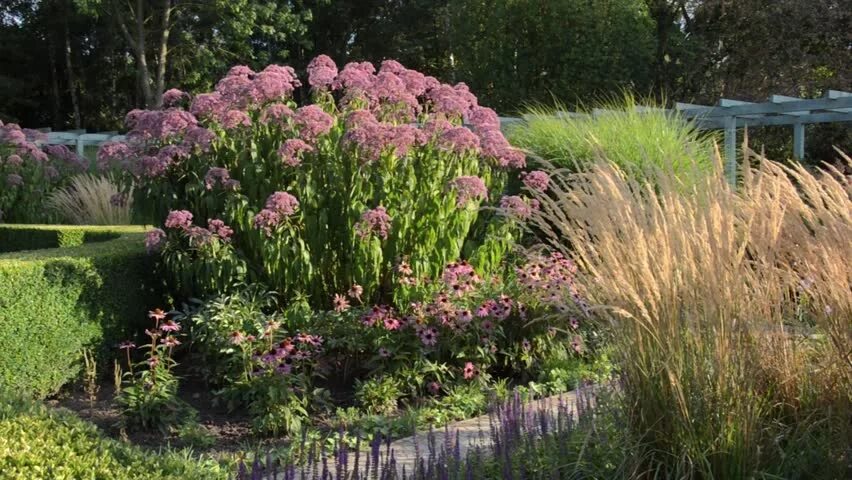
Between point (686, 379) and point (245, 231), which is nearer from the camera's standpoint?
point (686, 379)

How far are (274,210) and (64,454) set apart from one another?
8.16 ft

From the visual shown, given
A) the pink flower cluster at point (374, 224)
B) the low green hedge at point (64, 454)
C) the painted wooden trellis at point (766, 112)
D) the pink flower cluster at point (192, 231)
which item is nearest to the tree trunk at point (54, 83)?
the painted wooden trellis at point (766, 112)

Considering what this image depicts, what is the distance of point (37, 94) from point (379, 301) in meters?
24.6

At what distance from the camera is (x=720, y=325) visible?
9.01 ft

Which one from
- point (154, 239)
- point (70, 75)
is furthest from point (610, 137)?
point (70, 75)

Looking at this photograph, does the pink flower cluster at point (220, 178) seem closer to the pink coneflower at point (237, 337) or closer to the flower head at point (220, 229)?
the flower head at point (220, 229)

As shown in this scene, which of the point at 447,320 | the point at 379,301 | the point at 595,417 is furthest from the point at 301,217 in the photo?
the point at 595,417

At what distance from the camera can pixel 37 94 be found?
87.6 ft

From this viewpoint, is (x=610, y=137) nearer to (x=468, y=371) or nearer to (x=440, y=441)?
(x=468, y=371)

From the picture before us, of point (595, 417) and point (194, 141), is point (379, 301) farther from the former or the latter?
point (595, 417)

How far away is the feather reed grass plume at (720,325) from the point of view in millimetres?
2738

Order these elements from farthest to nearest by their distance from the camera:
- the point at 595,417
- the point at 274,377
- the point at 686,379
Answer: the point at 274,377, the point at 595,417, the point at 686,379

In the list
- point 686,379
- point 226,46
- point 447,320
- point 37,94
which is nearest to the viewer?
point 686,379

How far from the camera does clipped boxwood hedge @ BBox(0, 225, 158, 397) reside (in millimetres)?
4797
